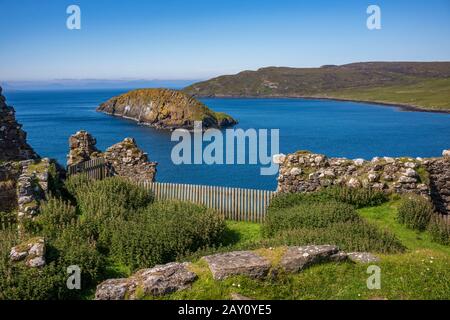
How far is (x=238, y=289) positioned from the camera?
8.62 m

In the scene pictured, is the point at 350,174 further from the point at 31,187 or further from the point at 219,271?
the point at 31,187

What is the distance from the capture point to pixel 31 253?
10922 mm

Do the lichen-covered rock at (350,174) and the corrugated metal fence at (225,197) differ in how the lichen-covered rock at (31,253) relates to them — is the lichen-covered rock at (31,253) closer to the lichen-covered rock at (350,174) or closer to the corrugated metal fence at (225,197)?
the corrugated metal fence at (225,197)

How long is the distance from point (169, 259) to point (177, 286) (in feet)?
13.9

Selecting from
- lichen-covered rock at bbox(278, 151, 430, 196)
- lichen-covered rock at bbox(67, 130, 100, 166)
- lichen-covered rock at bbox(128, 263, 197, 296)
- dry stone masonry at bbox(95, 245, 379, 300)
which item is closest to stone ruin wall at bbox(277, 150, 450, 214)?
lichen-covered rock at bbox(278, 151, 430, 196)

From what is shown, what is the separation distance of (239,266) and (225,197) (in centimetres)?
1077

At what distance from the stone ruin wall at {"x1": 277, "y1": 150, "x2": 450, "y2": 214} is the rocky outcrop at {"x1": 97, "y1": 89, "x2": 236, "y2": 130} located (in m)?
98.1

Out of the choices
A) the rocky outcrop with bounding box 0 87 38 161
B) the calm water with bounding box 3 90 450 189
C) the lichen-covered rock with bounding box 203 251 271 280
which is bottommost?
the calm water with bounding box 3 90 450 189

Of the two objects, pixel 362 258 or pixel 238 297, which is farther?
pixel 362 258

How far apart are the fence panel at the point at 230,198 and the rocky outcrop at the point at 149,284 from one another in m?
9.79

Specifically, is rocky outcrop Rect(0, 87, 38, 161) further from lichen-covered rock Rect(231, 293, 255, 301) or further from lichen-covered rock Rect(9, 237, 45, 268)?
lichen-covered rock Rect(231, 293, 255, 301)

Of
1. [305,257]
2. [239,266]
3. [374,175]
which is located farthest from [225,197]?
[239,266]

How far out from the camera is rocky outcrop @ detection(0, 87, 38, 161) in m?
21.9

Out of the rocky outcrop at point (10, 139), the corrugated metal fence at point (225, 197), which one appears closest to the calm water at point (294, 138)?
the corrugated metal fence at point (225, 197)
